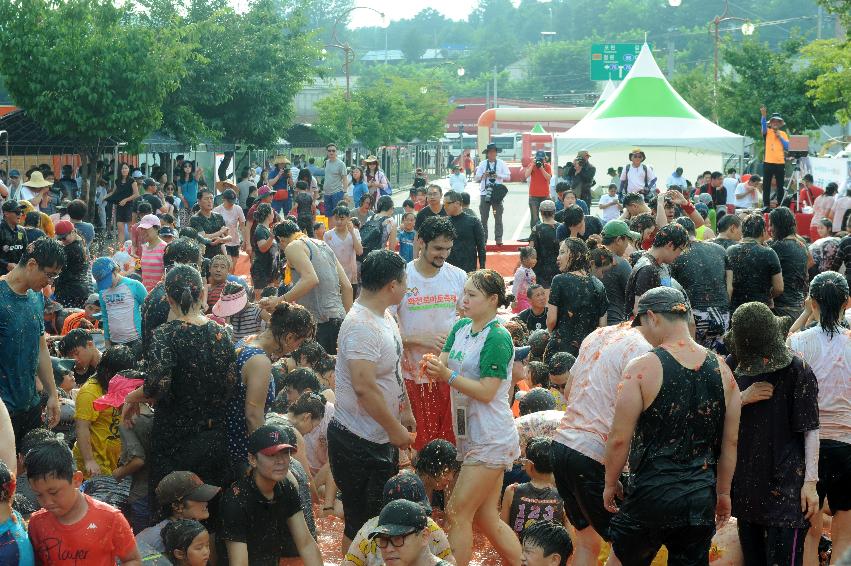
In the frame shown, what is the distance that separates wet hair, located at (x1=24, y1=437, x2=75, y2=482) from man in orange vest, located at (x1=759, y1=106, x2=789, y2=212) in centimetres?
1999

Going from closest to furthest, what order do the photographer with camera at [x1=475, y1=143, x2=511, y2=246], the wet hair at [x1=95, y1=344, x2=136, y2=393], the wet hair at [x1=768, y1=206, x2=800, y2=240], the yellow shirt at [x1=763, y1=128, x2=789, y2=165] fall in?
the wet hair at [x1=95, y1=344, x2=136, y2=393] → the wet hair at [x1=768, y1=206, x2=800, y2=240] → the photographer with camera at [x1=475, y1=143, x2=511, y2=246] → the yellow shirt at [x1=763, y1=128, x2=789, y2=165]

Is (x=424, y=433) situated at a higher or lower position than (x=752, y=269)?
lower

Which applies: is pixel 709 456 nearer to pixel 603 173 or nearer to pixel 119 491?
pixel 119 491

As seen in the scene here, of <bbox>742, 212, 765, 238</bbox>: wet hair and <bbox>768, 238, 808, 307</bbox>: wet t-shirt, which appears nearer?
<bbox>742, 212, 765, 238</bbox>: wet hair

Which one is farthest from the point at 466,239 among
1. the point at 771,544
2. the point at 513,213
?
the point at 513,213

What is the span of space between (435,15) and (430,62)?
113 ft

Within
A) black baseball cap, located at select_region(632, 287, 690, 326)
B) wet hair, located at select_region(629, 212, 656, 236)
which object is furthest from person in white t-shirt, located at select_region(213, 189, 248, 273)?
black baseball cap, located at select_region(632, 287, 690, 326)

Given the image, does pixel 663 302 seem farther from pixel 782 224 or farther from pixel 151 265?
pixel 151 265

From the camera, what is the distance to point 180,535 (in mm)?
5422

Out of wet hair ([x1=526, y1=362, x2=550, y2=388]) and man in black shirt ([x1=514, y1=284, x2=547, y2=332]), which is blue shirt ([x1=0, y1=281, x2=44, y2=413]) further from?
man in black shirt ([x1=514, y1=284, x2=547, y2=332])

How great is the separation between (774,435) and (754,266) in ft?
13.4

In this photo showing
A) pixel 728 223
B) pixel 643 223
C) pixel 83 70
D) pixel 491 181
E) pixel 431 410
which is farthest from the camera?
pixel 83 70

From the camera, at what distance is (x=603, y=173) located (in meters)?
46.2

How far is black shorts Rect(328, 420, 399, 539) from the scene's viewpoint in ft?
18.8
